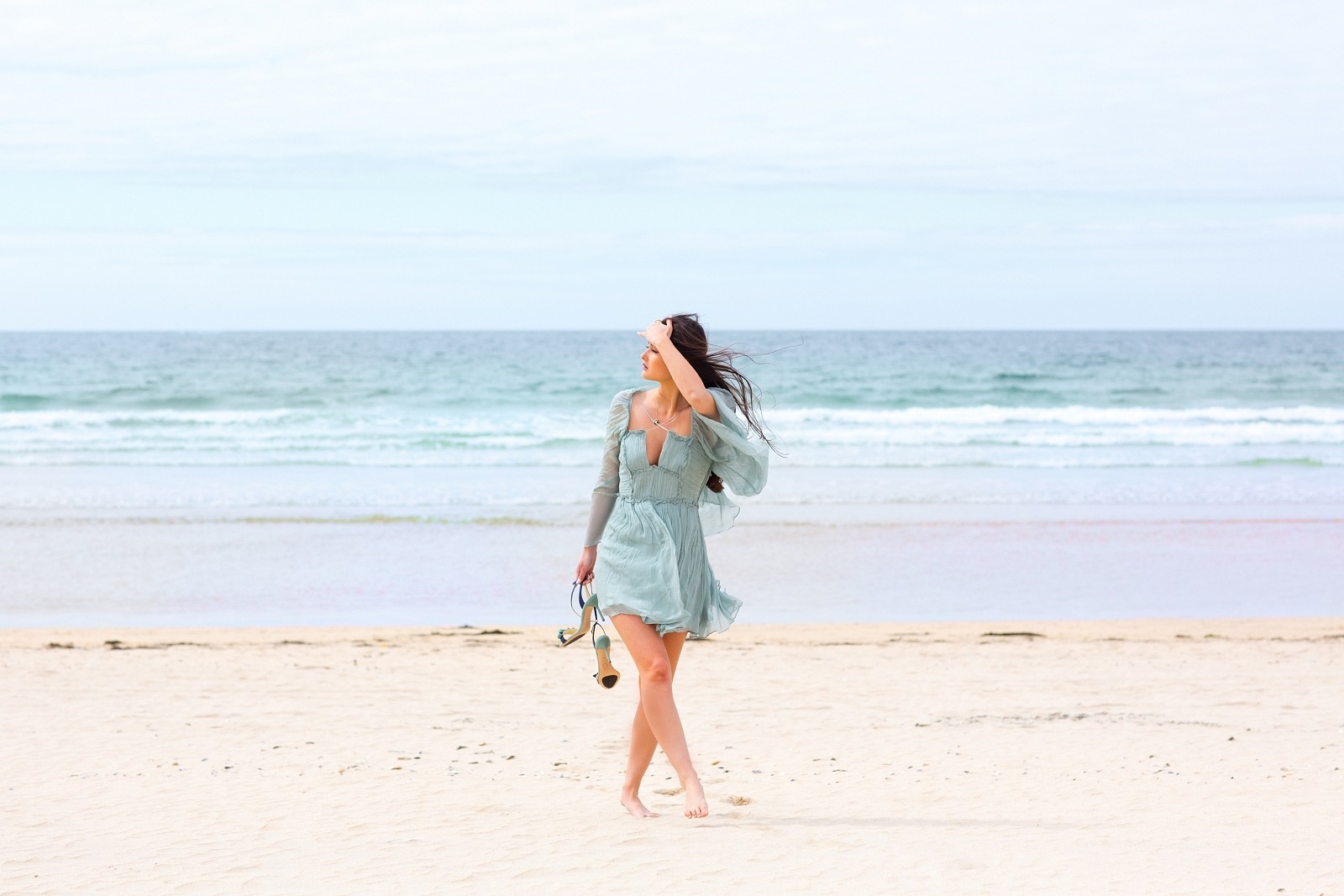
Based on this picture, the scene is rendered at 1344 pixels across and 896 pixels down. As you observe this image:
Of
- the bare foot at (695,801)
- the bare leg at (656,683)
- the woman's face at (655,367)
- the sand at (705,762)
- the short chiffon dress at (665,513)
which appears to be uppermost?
the woman's face at (655,367)

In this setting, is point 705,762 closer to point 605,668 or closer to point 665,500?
point 605,668

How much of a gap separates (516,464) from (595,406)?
44.1 feet

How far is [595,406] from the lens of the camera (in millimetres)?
33156

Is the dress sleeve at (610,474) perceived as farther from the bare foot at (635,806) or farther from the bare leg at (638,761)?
the bare foot at (635,806)

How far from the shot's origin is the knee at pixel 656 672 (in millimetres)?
4121

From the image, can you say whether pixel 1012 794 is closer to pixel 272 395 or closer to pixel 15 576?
pixel 15 576

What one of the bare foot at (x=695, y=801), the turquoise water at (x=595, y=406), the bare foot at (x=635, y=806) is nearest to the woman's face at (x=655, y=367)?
the turquoise water at (x=595, y=406)

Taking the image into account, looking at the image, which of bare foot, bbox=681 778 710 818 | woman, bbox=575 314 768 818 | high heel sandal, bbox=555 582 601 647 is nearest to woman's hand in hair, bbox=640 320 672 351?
woman, bbox=575 314 768 818

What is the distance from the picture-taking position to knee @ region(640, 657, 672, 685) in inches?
162

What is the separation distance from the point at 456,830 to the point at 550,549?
7.60 m

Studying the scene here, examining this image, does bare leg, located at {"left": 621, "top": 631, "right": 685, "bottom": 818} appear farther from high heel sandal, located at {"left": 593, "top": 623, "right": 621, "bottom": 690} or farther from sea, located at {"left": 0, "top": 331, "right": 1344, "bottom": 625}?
sea, located at {"left": 0, "top": 331, "right": 1344, "bottom": 625}

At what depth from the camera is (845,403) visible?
1337 inches

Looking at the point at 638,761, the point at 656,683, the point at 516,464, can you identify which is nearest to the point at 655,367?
the point at 656,683

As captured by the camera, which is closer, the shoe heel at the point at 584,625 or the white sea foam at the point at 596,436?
the shoe heel at the point at 584,625
